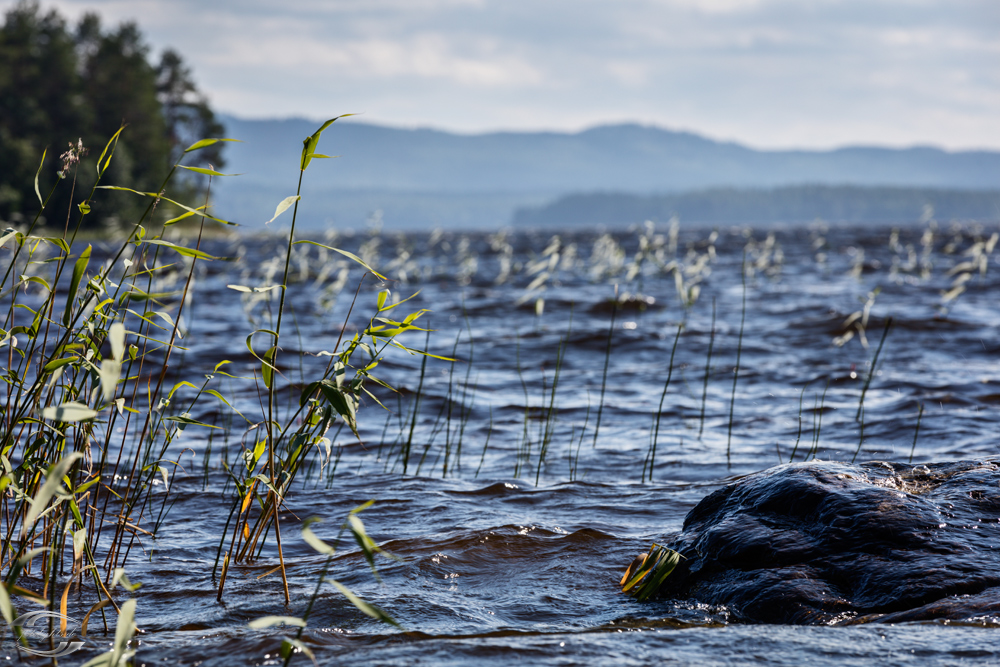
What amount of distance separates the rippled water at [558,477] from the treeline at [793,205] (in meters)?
157

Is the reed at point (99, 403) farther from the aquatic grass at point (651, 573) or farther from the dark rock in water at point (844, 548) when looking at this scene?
the dark rock in water at point (844, 548)

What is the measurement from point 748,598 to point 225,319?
1095cm

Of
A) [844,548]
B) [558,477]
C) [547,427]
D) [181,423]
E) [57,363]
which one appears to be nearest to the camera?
[57,363]

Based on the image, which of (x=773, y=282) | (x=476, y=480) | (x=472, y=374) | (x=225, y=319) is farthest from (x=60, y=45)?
(x=476, y=480)

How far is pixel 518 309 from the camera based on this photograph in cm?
1322

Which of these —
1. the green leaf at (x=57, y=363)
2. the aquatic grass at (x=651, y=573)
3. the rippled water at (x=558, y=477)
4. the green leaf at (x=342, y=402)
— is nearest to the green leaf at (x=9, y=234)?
the green leaf at (x=57, y=363)

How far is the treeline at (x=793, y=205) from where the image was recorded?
16138cm

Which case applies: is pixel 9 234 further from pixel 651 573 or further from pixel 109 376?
pixel 651 573

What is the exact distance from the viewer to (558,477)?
4.75 m

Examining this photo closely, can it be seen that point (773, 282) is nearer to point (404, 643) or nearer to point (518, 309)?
point (518, 309)

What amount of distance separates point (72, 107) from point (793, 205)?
170m

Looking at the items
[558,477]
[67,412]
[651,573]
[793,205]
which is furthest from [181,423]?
[793,205]

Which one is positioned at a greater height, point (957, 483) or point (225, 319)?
point (957, 483)

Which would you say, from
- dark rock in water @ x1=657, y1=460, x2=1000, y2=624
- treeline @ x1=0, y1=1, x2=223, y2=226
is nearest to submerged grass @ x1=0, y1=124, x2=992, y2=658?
dark rock in water @ x1=657, y1=460, x2=1000, y2=624
